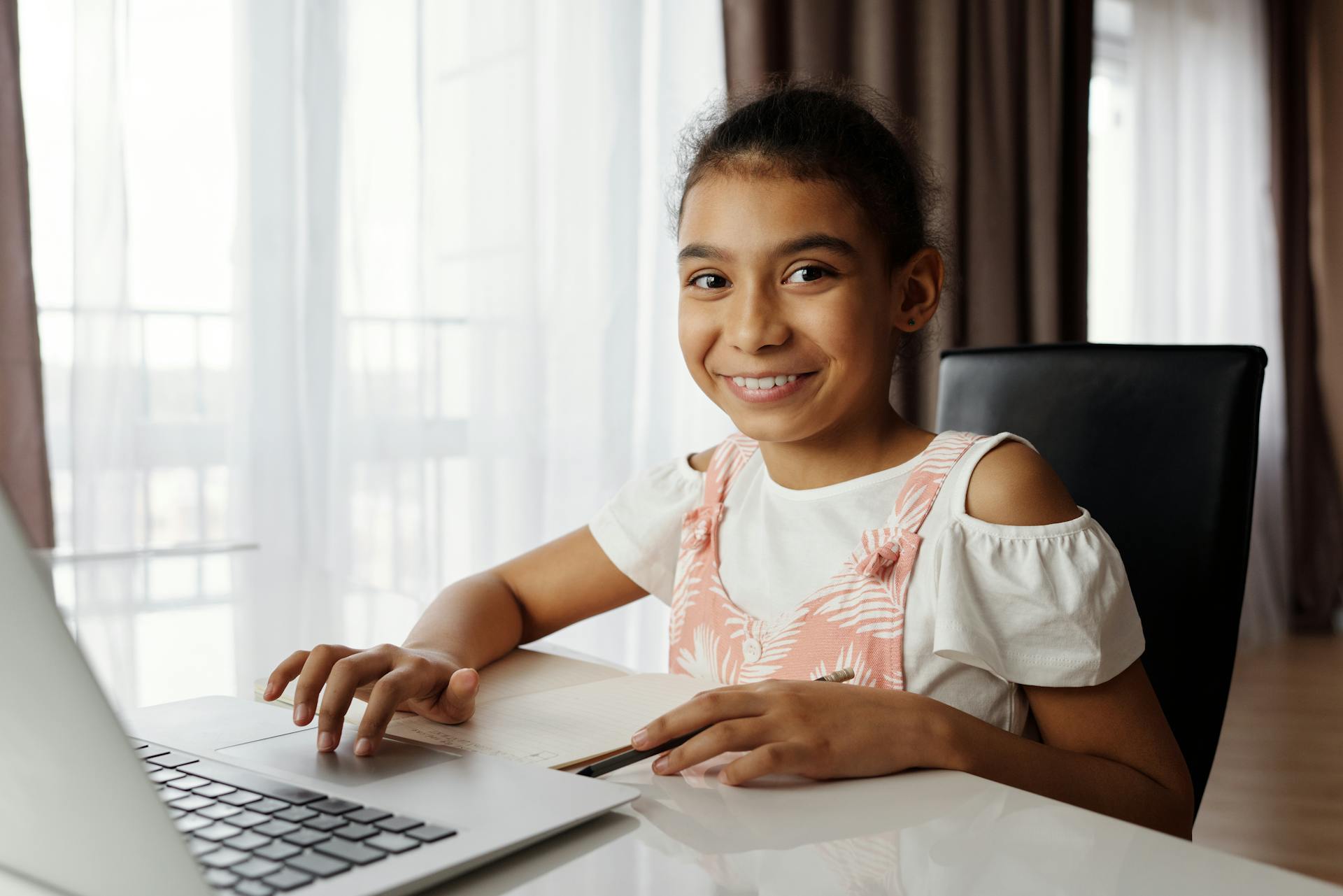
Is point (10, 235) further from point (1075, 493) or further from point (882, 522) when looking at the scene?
point (1075, 493)

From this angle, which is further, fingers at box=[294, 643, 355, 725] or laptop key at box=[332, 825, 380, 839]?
fingers at box=[294, 643, 355, 725]

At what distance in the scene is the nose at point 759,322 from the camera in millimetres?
919

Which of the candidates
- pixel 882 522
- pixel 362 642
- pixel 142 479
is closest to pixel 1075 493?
pixel 882 522

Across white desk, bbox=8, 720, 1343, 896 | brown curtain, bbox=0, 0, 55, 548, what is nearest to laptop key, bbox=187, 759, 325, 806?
white desk, bbox=8, 720, 1343, 896

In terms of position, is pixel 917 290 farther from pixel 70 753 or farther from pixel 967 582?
pixel 70 753

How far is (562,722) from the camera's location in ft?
2.26

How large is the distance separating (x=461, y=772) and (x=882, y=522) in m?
0.49

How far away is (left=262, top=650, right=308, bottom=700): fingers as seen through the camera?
0.71m

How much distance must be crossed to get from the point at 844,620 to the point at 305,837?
0.52 m

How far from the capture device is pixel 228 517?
70.1 inches

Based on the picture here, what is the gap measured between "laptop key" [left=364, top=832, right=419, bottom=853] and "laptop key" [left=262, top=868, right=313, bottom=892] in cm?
4

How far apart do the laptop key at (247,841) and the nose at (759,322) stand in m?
0.58

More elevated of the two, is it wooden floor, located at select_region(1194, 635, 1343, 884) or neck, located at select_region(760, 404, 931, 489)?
neck, located at select_region(760, 404, 931, 489)

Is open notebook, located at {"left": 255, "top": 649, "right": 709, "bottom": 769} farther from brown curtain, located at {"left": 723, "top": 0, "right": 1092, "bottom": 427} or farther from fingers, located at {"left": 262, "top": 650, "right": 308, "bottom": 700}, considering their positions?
brown curtain, located at {"left": 723, "top": 0, "right": 1092, "bottom": 427}
